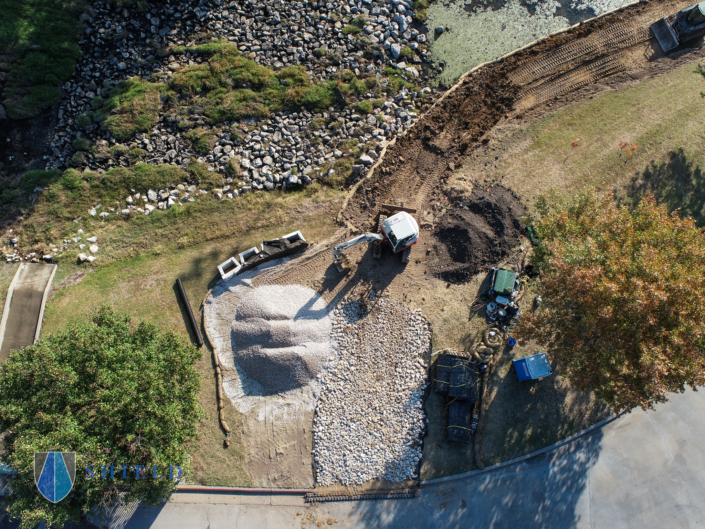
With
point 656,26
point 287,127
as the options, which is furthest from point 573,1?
point 287,127

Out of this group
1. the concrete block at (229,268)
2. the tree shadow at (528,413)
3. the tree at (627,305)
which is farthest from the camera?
the concrete block at (229,268)

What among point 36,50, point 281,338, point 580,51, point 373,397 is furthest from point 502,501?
point 36,50

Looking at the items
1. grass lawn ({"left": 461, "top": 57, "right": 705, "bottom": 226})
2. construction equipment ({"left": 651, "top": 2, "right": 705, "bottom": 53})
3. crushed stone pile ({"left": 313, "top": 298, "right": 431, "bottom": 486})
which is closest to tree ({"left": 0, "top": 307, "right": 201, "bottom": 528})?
crushed stone pile ({"left": 313, "top": 298, "right": 431, "bottom": 486})

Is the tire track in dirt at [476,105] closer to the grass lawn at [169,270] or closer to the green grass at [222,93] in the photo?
the grass lawn at [169,270]

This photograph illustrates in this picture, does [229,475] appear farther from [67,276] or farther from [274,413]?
[67,276]

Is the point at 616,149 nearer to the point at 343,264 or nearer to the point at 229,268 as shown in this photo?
the point at 343,264

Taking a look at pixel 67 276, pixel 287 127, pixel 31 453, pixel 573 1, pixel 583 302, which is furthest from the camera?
pixel 573 1

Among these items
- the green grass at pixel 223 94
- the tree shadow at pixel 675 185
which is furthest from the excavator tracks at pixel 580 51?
the tree shadow at pixel 675 185
